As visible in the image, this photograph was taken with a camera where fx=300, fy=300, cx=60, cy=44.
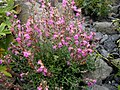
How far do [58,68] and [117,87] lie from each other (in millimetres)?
959

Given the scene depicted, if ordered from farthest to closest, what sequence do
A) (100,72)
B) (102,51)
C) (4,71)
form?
(102,51) < (100,72) < (4,71)

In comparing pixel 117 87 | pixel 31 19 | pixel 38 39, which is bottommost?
pixel 117 87

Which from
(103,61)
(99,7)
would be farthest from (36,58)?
(99,7)

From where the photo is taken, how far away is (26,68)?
3.65 metres

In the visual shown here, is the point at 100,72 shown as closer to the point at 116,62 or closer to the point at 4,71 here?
the point at 116,62

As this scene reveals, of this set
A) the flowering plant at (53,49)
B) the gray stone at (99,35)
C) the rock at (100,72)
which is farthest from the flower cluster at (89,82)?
the gray stone at (99,35)

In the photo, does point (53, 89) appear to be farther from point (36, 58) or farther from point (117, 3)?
point (117, 3)

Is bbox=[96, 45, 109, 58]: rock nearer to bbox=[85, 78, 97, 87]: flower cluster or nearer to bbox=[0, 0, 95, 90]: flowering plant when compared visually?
bbox=[0, 0, 95, 90]: flowering plant

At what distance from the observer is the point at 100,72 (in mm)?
A: 4027

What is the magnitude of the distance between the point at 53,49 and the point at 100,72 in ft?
2.57

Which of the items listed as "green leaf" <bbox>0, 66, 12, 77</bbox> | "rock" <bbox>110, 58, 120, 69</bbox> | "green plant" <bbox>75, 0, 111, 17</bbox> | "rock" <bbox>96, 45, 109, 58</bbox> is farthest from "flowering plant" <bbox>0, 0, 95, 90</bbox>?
"green plant" <bbox>75, 0, 111, 17</bbox>

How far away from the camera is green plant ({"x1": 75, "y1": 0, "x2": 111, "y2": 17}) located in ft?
18.3

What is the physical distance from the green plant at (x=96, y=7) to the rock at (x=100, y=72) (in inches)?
64.3

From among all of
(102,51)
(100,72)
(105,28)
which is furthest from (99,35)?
(100,72)
